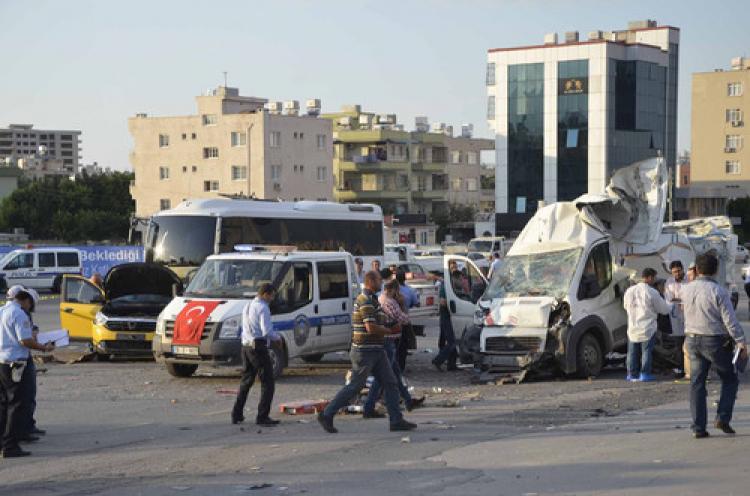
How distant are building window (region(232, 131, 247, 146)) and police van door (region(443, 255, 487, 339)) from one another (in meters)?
76.2

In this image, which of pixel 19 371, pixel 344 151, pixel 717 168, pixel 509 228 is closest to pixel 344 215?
pixel 19 371

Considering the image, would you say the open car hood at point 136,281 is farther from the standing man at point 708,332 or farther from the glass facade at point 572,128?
the glass facade at point 572,128

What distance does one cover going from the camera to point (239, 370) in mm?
19531

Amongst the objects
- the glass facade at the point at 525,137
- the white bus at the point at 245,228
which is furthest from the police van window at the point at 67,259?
the glass facade at the point at 525,137

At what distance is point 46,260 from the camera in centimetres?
4716

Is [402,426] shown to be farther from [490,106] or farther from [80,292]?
[490,106]

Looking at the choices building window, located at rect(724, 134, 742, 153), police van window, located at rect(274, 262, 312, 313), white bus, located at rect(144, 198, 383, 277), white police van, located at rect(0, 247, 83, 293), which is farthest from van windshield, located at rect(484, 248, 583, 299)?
building window, located at rect(724, 134, 742, 153)

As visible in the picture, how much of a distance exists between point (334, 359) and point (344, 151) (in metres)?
88.1

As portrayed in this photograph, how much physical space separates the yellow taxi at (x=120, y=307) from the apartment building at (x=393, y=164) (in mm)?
85033

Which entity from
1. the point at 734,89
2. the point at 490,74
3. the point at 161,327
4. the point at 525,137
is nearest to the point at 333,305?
the point at 161,327

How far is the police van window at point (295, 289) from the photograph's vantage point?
18386 millimetres

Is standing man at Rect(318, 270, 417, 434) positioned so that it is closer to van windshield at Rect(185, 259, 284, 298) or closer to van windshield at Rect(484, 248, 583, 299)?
van windshield at Rect(185, 259, 284, 298)

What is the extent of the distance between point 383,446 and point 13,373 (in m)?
3.92

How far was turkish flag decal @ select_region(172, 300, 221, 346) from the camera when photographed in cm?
1745
